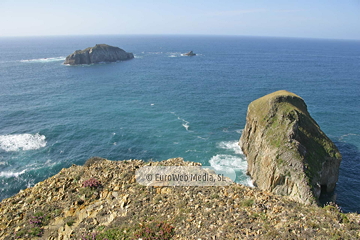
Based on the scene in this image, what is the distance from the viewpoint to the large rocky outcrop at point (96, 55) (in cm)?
16025

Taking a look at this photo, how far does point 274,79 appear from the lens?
118688mm

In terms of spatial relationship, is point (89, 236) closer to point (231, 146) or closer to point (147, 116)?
point (231, 146)

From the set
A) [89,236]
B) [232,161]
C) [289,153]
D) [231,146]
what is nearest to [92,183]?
[89,236]

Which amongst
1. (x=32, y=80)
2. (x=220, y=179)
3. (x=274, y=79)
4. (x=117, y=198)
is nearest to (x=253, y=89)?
(x=274, y=79)

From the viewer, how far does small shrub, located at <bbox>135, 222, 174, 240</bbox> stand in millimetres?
17392

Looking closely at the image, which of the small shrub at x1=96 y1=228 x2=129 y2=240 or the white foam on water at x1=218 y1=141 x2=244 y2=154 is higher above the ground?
the small shrub at x1=96 y1=228 x2=129 y2=240

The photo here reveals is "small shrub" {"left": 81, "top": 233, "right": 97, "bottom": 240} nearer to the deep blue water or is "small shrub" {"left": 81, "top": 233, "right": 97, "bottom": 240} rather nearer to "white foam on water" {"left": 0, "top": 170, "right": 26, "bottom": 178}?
the deep blue water

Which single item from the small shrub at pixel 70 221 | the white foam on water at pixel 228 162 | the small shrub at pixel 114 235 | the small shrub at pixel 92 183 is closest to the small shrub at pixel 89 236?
the small shrub at pixel 114 235

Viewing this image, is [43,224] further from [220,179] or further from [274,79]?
[274,79]

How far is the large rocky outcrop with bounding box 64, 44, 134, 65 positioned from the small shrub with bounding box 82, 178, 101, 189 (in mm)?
152149

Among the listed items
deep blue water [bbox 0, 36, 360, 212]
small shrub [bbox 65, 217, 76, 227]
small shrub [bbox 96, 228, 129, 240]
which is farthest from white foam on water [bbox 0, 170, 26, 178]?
small shrub [bbox 96, 228, 129, 240]

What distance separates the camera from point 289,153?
4041 centimetres

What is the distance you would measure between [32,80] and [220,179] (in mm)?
119361

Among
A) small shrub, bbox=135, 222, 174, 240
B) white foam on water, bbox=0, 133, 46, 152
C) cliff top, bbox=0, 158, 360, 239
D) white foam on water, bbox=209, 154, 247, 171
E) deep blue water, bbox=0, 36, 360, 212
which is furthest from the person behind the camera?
white foam on water, bbox=0, 133, 46, 152
